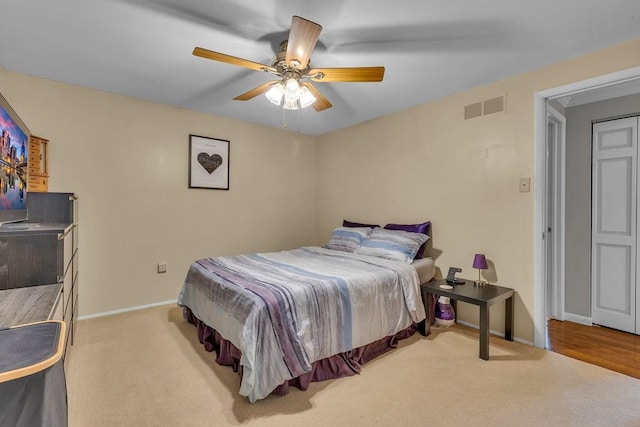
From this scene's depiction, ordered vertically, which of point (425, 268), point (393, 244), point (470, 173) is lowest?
point (425, 268)

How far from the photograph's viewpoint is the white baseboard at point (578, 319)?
3.06m

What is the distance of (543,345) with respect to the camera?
2.54 meters

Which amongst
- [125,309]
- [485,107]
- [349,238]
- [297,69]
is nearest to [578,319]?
[485,107]

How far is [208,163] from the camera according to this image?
380 centimetres

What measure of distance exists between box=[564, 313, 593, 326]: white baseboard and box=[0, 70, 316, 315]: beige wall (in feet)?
11.7

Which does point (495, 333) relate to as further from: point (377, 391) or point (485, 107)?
point (485, 107)

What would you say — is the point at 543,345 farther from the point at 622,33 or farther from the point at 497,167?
the point at 622,33

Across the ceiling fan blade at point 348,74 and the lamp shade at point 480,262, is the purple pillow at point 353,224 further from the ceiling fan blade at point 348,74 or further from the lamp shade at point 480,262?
the ceiling fan blade at point 348,74

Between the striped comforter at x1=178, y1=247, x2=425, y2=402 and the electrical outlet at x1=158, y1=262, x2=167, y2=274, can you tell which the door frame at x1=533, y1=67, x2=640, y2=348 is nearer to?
the striped comforter at x1=178, y1=247, x2=425, y2=402

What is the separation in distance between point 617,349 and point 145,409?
3.53 meters

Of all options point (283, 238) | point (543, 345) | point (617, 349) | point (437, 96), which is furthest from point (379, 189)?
point (617, 349)

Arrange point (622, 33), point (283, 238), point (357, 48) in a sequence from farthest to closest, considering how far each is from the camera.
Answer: point (283, 238) → point (357, 48) → point (622, 33)

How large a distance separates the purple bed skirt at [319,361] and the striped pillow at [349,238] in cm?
113

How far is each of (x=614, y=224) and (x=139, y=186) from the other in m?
4.85
